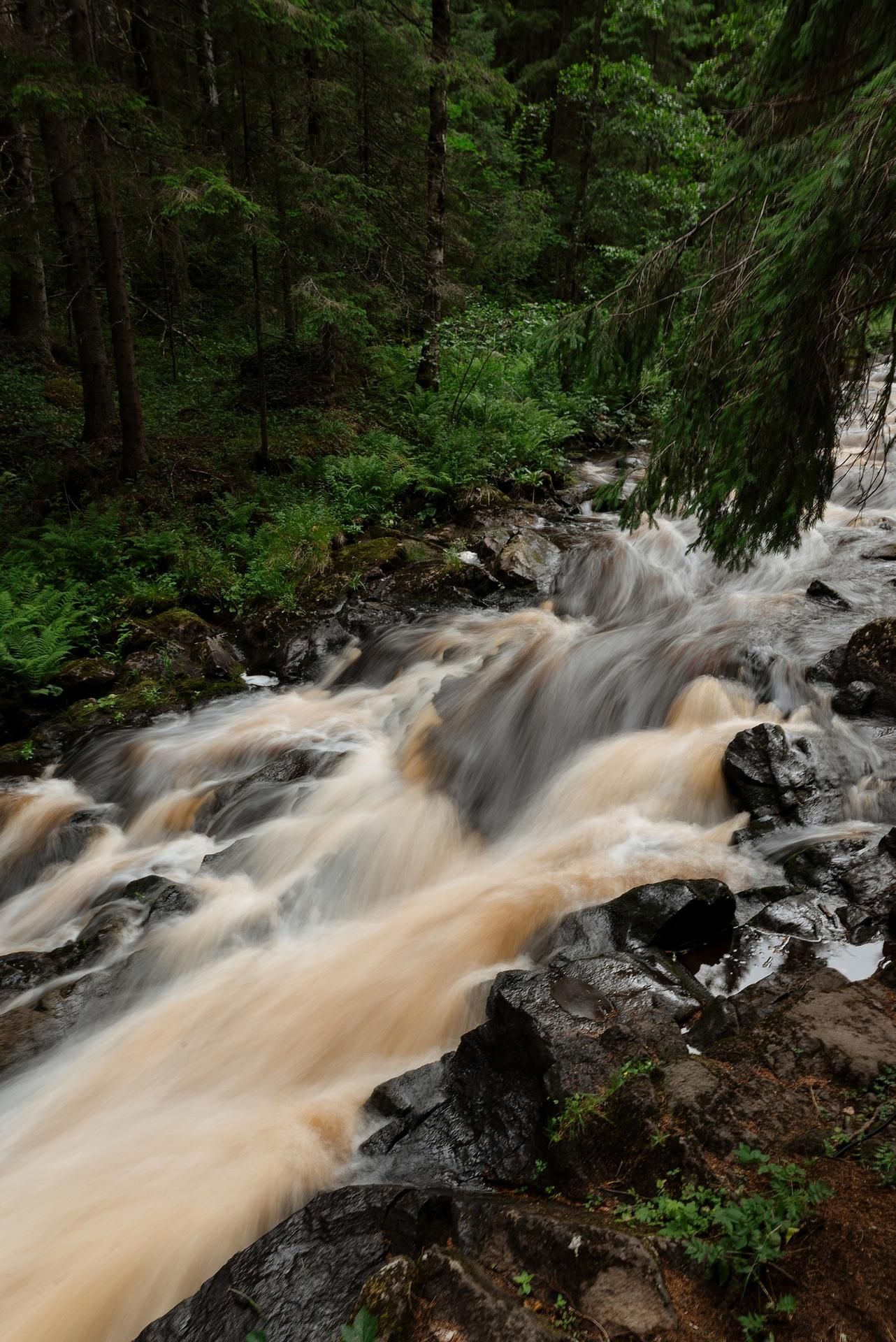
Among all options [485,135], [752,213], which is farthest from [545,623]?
[485,135]

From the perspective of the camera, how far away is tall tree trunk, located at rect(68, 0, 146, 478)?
9555mm

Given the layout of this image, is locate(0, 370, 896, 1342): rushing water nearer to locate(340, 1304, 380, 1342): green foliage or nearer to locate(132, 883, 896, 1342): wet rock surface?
locate(132, 883, 896, 1342): wet rock surface

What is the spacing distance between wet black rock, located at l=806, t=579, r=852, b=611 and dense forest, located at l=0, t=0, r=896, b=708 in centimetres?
166

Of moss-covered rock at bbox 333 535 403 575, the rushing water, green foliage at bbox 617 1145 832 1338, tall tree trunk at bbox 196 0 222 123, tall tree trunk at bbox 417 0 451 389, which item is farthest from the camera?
tall tree trunk at bbox 417 0 451 389

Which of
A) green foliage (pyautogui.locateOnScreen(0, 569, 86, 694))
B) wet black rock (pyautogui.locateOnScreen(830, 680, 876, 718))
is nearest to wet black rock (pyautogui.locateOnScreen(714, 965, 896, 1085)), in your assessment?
wet black rock (pyautogui.locateOnScreen(830, 680, 876, 718))

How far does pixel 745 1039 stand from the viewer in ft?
11.5

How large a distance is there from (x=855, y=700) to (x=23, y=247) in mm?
15679

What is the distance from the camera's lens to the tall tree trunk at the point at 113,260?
9555 millimetres

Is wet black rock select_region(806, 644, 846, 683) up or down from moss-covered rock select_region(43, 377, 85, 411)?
down

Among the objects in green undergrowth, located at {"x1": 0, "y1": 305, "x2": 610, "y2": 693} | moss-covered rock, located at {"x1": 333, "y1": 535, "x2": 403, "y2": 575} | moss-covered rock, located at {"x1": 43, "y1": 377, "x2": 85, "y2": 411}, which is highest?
moss-covered rock, located at {"x1": 43, "y1": 377, "x2": 85, "y2": 411}

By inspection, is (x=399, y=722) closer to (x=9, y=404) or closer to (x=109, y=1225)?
(x=109, y=1225)

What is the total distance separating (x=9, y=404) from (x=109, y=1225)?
14.9 metres

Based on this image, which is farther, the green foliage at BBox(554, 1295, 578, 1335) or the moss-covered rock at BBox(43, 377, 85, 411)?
the moss-covered rock at BBox(43, 377, 85, 411)

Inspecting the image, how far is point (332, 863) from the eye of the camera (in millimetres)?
6531
